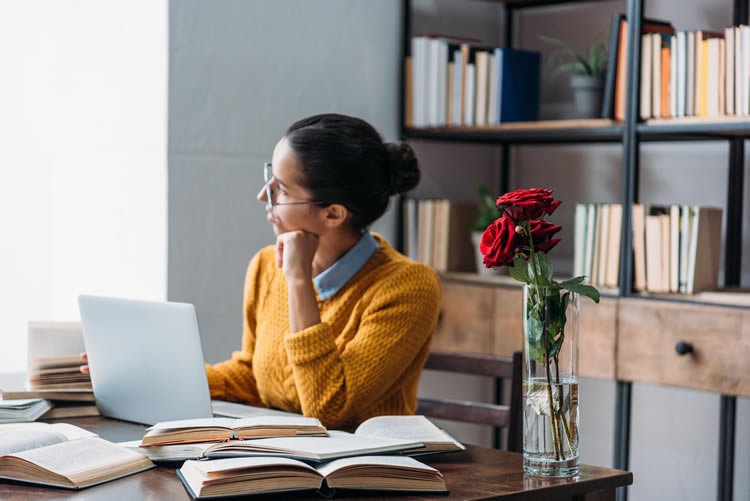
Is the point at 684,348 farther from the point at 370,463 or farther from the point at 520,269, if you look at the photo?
the point at 370,463

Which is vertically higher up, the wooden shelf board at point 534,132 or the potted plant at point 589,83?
the potted plant at point 589,83

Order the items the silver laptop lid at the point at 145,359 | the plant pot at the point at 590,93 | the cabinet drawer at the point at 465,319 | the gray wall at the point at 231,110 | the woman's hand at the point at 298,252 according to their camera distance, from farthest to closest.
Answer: the cabinet drawer at the point at 465,319 < the plant pot at the point at 590,93 < the gray wall at the point at 231,110 < the woman's hand at the point at 298,252 < the silver laptop lid at the point at 145,359

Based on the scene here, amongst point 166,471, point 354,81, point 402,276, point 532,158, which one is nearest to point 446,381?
point 532,158

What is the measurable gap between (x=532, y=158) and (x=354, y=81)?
79 cm

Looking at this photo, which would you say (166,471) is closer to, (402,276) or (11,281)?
(402,276)

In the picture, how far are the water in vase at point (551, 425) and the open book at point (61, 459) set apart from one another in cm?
54

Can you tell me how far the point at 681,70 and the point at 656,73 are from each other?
2.7 inches

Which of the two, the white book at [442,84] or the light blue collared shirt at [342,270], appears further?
the white book at [442,84]

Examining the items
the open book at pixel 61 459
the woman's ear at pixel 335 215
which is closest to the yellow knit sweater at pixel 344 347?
the woman's ear at pixel 335 215

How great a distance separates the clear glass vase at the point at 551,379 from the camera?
132 cm

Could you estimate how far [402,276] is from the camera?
1.88 m

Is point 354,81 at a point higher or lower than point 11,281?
higher

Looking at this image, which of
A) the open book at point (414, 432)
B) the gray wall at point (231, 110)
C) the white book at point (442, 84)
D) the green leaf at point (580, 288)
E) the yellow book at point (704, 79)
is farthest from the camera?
the white book at point (442, 84)

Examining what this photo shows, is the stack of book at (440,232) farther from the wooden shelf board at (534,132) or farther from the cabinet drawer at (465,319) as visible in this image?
the wooden shelf board at (534,132)
